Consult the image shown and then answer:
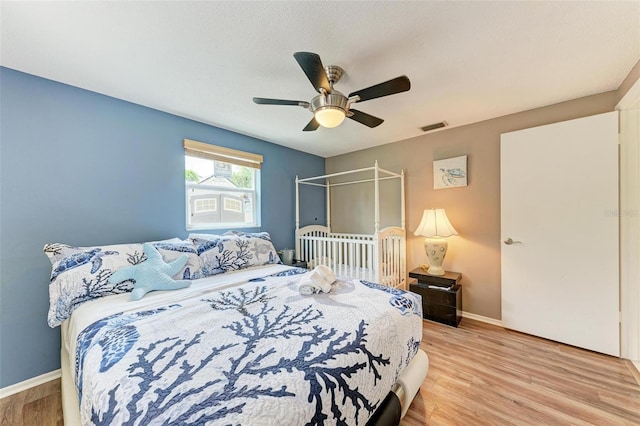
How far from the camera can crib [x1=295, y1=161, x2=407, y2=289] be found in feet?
9.42

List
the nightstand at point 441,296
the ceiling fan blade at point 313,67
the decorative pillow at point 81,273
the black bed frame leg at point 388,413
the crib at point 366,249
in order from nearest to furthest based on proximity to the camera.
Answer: the black bed frame leg at point 388,413 < the ceiling fan blade at point 313,67 < the decorative pillow at point 81,273 < the nightstand at point 441,296 < the crib at point 366,249

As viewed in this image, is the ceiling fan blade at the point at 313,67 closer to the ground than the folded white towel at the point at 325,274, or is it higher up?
higher up

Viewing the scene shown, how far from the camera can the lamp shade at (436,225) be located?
112 inches

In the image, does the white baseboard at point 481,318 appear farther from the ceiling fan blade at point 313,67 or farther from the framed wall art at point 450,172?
the ceiling fan blade at point 313,67

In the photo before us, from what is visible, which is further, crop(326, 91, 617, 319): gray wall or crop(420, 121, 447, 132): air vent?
crop(420, 121, 447, 132): air vent

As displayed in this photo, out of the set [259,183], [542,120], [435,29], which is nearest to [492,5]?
[435,29]

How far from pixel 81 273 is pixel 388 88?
2.34 m

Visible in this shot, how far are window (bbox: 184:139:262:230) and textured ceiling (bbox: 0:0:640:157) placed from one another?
587 mm

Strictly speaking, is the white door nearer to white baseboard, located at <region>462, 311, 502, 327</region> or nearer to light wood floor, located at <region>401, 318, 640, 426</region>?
white baseboard, located at <region>462, 311, 502, 327</region>

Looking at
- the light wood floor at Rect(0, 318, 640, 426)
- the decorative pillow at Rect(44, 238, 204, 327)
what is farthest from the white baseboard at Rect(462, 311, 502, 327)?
the decorative pillow at Rect(44, 238, 204, 327)

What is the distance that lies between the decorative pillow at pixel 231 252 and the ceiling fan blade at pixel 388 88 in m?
1.78

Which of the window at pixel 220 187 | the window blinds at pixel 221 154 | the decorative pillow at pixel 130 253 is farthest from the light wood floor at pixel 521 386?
the window blinds at pixel 221 154

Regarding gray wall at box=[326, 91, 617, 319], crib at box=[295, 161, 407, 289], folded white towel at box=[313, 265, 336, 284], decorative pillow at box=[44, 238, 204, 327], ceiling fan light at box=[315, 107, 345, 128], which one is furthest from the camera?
crib at box=[295, 161, 407, 289]

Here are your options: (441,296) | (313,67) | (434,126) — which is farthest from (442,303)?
(313,67)
